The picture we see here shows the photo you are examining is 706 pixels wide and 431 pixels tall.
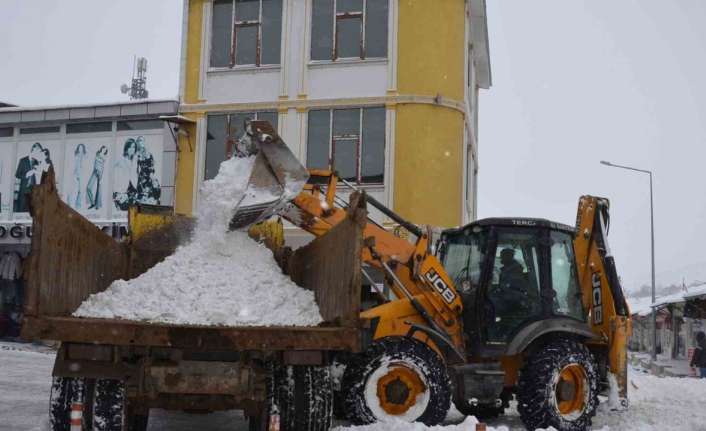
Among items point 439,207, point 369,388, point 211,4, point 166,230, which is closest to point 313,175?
point 166,230

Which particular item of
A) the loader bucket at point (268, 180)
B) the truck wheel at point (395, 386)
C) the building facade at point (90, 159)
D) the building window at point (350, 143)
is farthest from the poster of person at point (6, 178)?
the truck wheel at point (395, 386)

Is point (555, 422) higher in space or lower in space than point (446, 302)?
lower

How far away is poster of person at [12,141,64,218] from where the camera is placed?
73.5 feet

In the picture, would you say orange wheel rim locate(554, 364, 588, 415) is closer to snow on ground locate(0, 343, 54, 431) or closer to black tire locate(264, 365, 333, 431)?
black tire locate(264, 365, 333, 431)

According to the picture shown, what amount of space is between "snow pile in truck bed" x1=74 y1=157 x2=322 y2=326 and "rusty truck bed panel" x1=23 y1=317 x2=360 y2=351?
0.37 meters

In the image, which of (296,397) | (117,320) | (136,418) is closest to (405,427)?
(296,397)

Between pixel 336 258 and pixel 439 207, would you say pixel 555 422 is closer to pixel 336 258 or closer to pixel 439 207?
pixel 336 258

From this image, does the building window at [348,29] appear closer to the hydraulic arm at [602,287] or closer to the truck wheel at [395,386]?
the hydraulic arm at [602,287]

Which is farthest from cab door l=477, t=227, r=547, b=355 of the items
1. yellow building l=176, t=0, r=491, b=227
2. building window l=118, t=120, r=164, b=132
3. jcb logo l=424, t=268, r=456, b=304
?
building window l=118, t=120, r=164, b=132

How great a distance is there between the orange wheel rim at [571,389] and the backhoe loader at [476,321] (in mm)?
12

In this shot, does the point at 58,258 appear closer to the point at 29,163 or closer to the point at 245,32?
the point at 245,32

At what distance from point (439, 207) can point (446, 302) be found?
9320mm

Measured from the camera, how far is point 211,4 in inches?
806

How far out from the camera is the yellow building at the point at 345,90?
1873cm
